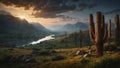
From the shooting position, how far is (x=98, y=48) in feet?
133

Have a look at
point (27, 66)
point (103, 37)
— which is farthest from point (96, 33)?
point (27, 66)

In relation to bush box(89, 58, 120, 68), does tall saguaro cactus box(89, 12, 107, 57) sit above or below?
above

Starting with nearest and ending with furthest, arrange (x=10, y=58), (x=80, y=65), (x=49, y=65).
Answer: (x=80, y=65)
(x=49, y=65)
(x=10, y=58)

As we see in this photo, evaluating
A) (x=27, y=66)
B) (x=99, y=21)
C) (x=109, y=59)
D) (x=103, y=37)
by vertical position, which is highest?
(x=99, y=21)

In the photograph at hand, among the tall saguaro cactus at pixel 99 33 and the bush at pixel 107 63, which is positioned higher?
the tall saguaro cactus at pixel 99 33

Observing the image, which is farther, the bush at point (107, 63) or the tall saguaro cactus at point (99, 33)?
the tall saguaro cactus at point (99, 33)

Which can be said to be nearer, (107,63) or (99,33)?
(107,63)

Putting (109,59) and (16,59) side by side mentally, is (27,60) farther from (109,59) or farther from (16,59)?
(109,59)

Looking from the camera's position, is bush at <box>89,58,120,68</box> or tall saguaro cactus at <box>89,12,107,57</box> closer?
bush at <box>89,58,120,68</box>

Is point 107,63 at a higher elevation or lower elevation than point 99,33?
lower

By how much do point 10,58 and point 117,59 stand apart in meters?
37.4

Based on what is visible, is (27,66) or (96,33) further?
(27,66)

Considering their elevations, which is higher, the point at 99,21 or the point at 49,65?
the point at 99,21

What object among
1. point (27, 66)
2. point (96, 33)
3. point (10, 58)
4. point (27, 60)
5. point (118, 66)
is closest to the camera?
point (118, 66)
